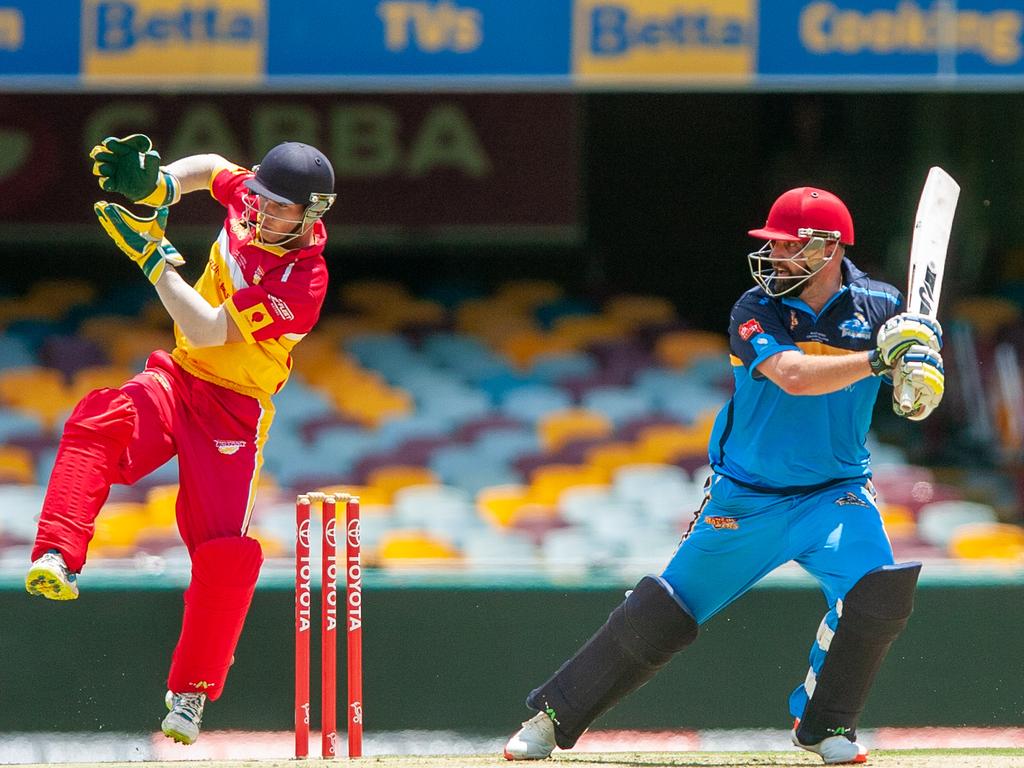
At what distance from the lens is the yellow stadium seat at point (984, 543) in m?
6.94

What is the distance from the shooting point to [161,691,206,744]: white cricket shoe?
4.96 metres

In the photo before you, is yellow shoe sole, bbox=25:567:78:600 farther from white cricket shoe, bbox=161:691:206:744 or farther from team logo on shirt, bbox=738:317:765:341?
team logo on shirt, bbox=738:317:765:341

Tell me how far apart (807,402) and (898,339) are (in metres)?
0.44

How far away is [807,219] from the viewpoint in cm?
468

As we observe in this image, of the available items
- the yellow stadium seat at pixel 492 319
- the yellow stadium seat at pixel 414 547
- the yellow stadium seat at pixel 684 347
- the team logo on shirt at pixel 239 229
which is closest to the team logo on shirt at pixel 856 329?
the team logo on shirt at pixel 239 229

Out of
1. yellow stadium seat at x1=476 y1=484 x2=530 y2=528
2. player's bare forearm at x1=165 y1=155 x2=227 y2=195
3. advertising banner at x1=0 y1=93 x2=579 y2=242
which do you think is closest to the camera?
player's bare forearm at x1=165 y1=155 x2=227 y2=195

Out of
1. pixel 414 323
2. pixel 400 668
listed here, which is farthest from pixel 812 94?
pixel 400 668

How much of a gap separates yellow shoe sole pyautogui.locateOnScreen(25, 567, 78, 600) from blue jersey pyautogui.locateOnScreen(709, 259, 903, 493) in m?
1.81

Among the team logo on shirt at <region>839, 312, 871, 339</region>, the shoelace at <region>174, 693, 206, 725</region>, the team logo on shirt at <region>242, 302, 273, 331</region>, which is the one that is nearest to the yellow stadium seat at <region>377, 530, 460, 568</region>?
the shoelace at <region>174, 693, 206, 725</region>

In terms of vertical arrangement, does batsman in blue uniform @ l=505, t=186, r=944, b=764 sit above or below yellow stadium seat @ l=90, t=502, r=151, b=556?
above

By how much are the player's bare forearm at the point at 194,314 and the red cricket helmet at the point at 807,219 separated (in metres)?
1.44

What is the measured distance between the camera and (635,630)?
4789mm

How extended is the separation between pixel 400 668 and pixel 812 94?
509 cm

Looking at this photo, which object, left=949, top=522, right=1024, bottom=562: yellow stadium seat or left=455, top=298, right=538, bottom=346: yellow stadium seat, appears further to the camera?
left=455, top=298, right=538, bottom=346: yellow stadium seat
